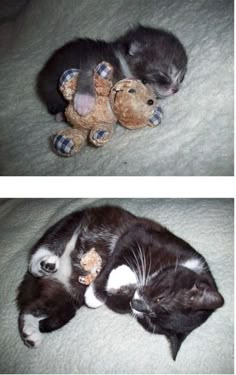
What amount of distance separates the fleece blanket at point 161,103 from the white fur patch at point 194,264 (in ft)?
0.65

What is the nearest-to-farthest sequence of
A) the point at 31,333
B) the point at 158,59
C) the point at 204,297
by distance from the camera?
the point at 204,297 < the point at 31,333 < the point at 158,59

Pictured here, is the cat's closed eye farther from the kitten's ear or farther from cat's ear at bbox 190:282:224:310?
the kitten's ear

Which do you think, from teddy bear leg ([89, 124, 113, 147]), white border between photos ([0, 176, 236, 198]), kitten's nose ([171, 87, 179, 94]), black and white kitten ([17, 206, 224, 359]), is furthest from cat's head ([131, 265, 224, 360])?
kitten's nose ([171, 87, 179, 94])

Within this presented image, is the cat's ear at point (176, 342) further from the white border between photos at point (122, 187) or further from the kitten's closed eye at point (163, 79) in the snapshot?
the kitten's closed eye at point (163, 79)

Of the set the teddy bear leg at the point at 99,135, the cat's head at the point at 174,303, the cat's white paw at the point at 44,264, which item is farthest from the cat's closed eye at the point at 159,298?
the teddy bear leg at the point at 99,135

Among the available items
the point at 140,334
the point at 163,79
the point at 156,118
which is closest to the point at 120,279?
the point at 140,334

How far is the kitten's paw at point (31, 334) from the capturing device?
0.82 metres

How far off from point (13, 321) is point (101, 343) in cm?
23

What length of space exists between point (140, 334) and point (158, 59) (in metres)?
0.66

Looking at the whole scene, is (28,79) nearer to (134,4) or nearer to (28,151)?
(28,151)

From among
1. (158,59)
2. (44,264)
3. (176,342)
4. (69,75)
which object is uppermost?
(69,75)

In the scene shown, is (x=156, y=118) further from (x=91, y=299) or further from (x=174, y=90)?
(x=91, y=299)

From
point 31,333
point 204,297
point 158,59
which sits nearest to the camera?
point 204,297

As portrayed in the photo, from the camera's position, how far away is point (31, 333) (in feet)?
2.71
